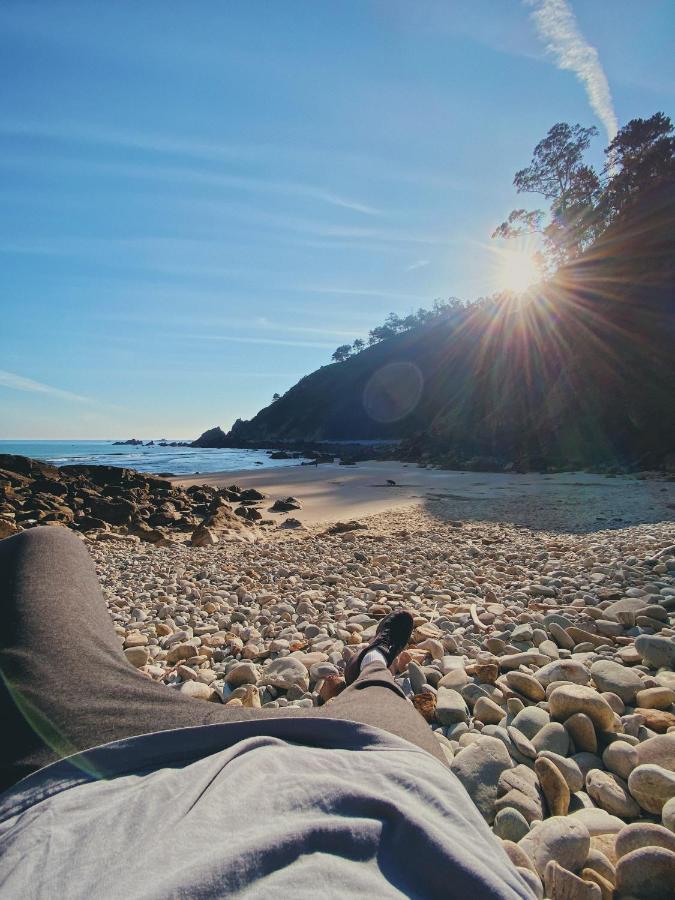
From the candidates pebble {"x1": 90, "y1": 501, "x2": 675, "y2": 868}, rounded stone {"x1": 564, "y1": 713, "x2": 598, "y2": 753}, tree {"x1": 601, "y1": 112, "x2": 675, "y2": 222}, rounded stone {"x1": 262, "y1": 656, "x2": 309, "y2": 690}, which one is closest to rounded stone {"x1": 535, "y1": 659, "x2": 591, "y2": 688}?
pebble {"x1": 90, "y1": 501, "x2": 675, "y2": 868}

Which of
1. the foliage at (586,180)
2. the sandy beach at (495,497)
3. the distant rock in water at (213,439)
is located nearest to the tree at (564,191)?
the foliage at (586,180)

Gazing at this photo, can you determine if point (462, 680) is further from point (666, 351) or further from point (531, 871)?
point (666, 351)

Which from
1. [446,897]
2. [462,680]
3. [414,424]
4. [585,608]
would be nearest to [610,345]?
[585,608]

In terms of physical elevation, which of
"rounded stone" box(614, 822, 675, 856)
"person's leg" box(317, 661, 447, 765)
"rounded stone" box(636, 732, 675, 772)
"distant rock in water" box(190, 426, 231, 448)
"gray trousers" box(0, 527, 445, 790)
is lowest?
"rounded stone" box(636, 732, 675, 772)

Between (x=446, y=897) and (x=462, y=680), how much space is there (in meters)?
Answer: 1.36

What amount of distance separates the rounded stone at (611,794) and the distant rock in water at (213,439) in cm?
6503

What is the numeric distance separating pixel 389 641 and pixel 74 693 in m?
1.40

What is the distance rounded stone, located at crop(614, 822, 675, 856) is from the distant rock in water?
65.2m

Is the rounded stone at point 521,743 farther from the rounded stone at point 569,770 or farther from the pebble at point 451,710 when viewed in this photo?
the pebble at point 451,710

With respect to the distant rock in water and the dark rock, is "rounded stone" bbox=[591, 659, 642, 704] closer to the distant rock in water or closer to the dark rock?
the dark rock

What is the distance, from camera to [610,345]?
17.3 metres

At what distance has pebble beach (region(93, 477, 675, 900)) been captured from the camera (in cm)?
111

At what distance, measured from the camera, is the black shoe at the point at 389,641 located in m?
1.88

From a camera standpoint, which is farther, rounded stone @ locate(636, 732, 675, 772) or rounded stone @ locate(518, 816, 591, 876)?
rounded stone @ locate(636, 732, 675, 772)
